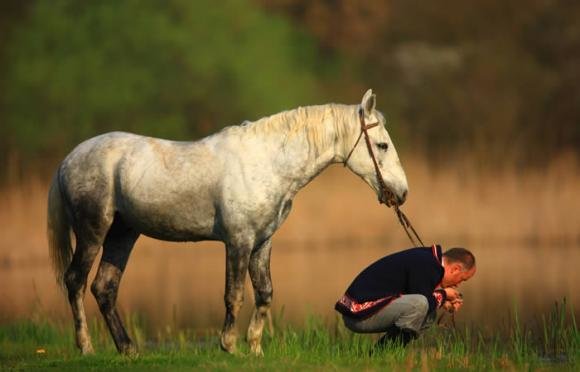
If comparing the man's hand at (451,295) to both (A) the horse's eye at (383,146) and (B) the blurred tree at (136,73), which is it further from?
(B) the blurred tree at (136,73)

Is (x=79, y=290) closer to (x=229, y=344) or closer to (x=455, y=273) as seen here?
(x=229, y=344)

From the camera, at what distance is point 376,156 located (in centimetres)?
1043

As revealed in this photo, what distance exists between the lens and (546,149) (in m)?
31.5

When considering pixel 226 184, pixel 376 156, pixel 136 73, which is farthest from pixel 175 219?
pixel 136 73

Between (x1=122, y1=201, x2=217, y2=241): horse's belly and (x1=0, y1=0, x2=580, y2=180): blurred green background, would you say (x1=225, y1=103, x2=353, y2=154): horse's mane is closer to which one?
(x1=122, y1=201, x2=217, y2=241): horse's belly

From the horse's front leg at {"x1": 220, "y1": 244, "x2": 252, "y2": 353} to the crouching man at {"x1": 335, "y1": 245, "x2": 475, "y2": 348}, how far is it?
31.2 inches

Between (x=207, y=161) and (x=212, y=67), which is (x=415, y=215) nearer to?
(x=212, y=67)

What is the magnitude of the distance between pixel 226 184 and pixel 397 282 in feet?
4.88

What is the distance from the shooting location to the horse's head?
10.4m

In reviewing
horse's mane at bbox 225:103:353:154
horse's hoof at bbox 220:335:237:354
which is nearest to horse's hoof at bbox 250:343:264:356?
horse's hoof at bbox 220:335:237:354

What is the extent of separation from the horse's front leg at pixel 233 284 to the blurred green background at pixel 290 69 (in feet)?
50.1

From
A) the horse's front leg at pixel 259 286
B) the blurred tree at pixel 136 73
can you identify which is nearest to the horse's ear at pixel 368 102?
the horse's front leg at pixel 259 286

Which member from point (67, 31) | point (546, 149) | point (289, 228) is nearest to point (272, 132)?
point (289, 228)

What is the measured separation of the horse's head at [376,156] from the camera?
10.4 metres
